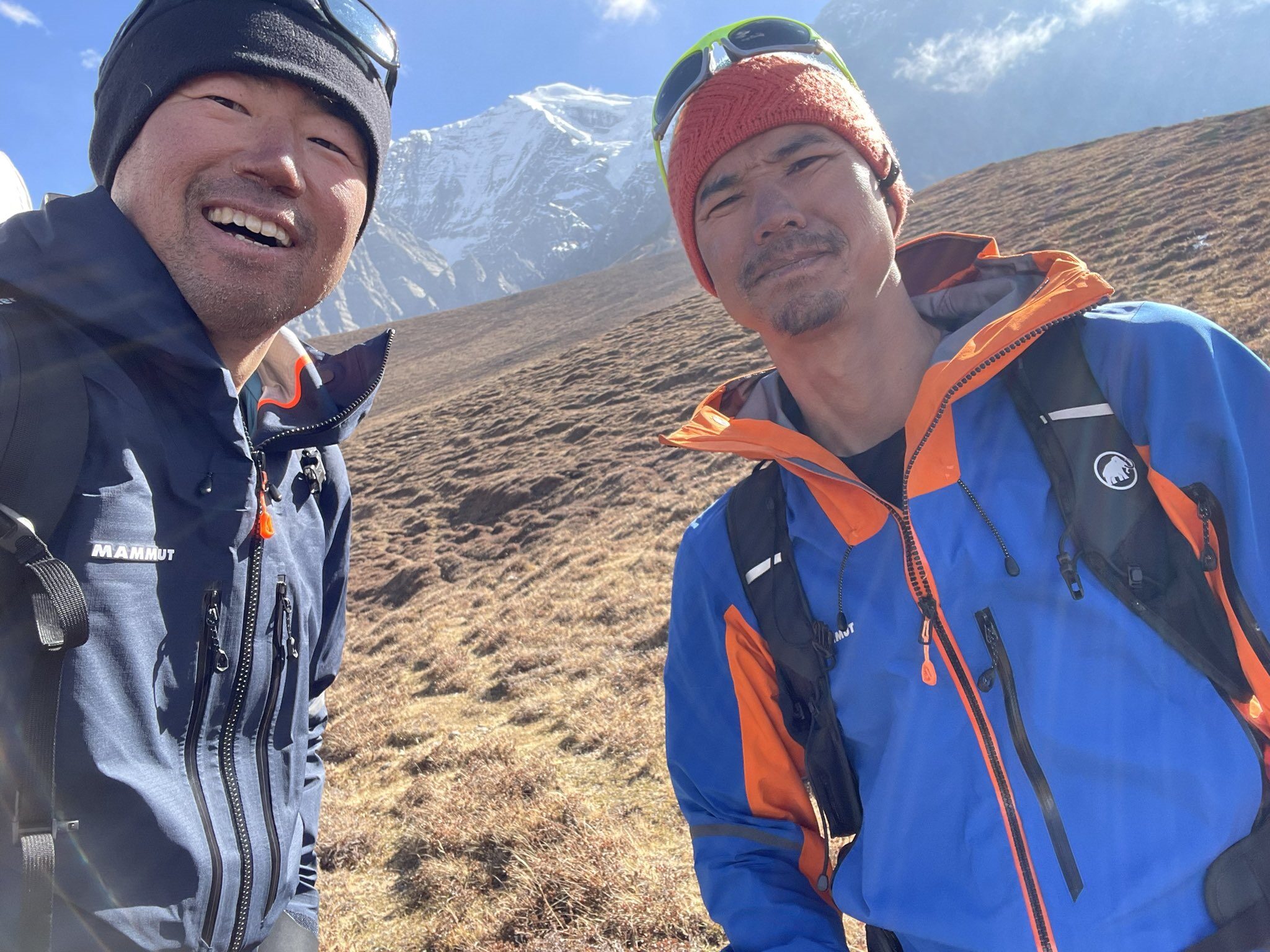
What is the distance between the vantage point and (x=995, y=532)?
2.03 metres

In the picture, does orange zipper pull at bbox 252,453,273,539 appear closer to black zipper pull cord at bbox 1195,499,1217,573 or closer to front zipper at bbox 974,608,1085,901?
front zipper at bbox 974,608,1085,901

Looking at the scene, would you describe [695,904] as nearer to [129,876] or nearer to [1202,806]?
[1202,806]

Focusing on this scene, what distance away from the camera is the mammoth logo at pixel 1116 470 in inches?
76.5

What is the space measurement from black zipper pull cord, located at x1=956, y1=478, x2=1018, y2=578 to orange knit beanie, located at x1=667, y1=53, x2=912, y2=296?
1574 mm

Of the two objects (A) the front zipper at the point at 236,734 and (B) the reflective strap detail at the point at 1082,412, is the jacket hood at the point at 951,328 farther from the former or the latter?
(A) the front zipper at the point at 236,734

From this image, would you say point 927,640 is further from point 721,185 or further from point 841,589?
point 721,185

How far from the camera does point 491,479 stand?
20797mm

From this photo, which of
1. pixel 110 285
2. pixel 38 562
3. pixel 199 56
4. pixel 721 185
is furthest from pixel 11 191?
pixel 721 185

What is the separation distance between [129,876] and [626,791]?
4431 mm

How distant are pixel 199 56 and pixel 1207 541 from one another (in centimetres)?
325

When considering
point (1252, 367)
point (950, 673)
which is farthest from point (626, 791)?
point (1252, 367)

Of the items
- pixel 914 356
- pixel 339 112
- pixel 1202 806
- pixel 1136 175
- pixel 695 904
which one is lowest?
pixel 695 904

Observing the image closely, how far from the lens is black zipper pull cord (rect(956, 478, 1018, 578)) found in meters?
1.98

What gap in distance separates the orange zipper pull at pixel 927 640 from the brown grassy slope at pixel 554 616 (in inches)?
110
